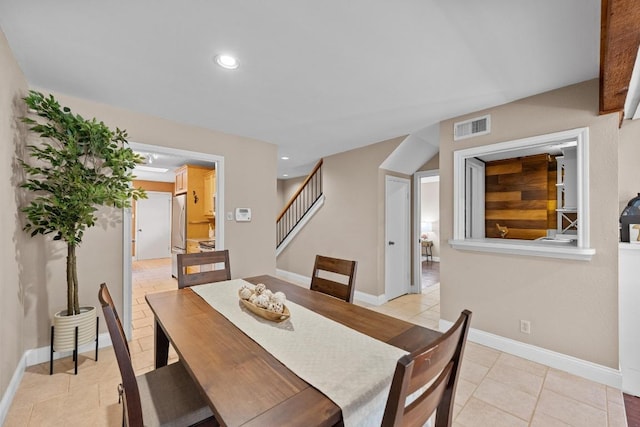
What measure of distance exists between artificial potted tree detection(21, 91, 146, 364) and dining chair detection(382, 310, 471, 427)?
270 centimetres

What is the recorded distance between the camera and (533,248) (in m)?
2.47

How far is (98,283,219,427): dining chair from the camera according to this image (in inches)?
38.3

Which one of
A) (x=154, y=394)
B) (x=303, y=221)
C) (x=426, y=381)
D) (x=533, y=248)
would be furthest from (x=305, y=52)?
(x=303, y=221)

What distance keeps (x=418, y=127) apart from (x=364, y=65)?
1637 millimetres

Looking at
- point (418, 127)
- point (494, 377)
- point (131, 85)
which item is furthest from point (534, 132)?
point (131, 85)

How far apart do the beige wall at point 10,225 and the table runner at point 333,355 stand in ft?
5.03

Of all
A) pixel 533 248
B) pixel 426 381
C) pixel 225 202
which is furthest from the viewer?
pixel 225 202

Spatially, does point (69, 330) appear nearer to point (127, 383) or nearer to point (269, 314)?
point (127, 383)

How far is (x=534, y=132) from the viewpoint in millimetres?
2510

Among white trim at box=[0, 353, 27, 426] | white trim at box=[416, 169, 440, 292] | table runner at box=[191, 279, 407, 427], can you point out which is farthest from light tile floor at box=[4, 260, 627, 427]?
white trim at box=[416, 169, 440, 292]

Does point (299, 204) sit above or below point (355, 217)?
above

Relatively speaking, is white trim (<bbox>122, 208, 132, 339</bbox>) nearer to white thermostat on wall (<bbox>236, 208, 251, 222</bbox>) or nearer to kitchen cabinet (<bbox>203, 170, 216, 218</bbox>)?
white thermostat on wall (<bbox>236, 208, 251, 222</bbox>)

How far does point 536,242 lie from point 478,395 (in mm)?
1568

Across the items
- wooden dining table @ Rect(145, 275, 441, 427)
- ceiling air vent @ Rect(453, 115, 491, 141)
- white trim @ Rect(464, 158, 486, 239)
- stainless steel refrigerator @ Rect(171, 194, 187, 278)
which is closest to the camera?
wooden dining table @ Rect(145, 275, 441, 427)
